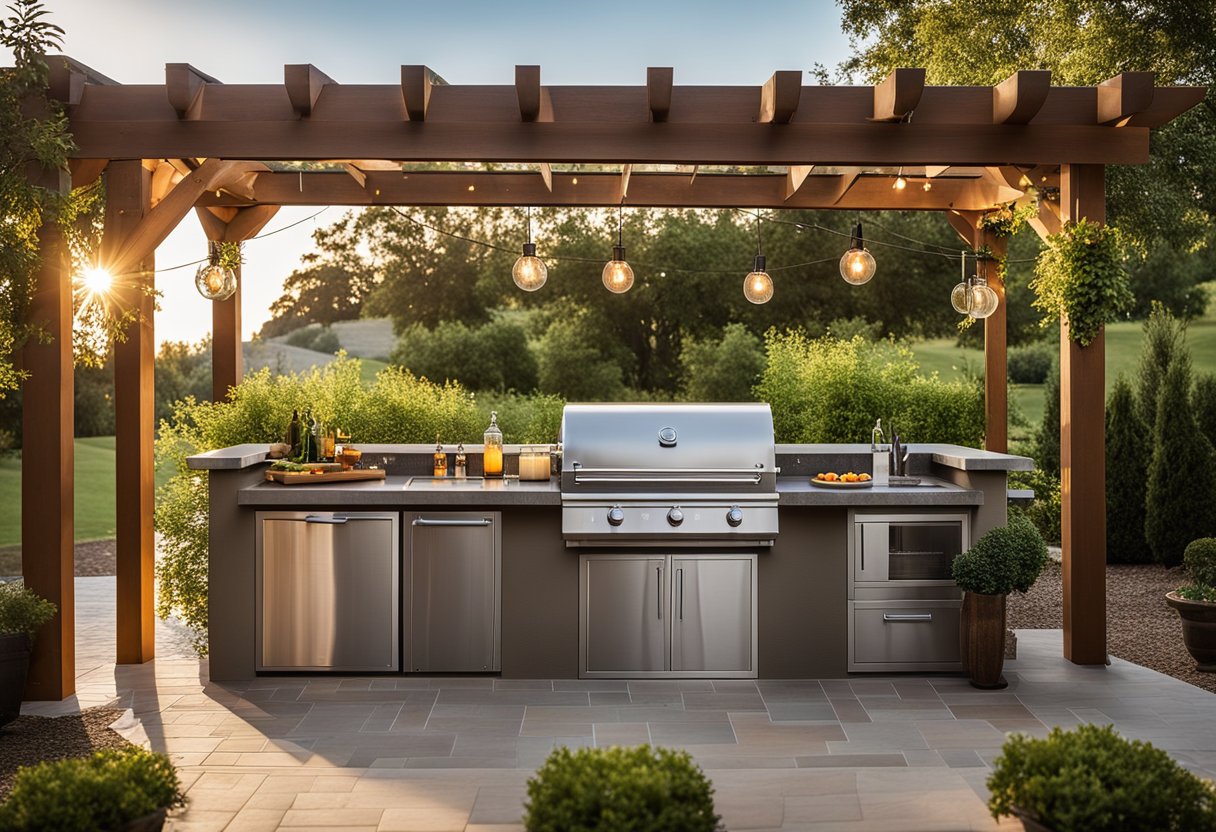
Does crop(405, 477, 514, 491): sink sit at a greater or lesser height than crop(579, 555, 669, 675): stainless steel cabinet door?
greater

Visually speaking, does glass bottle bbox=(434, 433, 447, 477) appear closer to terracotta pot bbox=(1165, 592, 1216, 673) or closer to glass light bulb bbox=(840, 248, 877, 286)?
glass light bulb bbox=(840, 248, 877, 286)

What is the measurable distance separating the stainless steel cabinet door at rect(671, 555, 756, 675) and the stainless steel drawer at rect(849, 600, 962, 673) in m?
0.55

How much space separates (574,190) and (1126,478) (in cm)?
564

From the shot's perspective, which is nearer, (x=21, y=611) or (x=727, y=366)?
(x=21, y=611)

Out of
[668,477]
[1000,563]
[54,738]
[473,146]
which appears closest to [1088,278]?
[1000,563]

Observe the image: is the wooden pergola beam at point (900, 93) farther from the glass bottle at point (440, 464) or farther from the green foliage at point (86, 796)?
the green foliage at point (86, 796)

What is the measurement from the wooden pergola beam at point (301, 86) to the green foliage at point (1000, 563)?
4.02m

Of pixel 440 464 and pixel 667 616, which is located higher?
pixel 440 464

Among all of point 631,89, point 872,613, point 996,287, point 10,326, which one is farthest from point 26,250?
point 996,287

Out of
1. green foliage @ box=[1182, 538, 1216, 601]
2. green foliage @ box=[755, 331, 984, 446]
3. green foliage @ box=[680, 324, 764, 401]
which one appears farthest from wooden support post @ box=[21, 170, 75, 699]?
green foliage @ box=[680, 324, 764, 401]

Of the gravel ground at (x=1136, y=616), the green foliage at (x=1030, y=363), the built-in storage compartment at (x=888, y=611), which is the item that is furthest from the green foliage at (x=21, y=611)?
the green foliage at (x=1030, y=363)

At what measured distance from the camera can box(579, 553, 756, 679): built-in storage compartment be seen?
5.32 meters

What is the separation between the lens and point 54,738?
4422mm

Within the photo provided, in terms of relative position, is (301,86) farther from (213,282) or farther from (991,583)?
(991,583)
